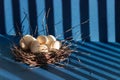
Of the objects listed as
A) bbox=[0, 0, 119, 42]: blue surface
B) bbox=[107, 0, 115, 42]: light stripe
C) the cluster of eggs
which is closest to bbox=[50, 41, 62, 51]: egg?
the cluster of eggs

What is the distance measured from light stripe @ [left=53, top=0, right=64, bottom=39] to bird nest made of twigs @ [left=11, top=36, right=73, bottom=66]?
32 cm

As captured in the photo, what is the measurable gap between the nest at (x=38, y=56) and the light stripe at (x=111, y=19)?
0.45m

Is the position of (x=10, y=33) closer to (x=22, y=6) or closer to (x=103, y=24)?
(x=22, y=6)

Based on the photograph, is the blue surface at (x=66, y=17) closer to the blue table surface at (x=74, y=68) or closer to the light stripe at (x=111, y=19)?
the light stripe at (x=111, y=19)

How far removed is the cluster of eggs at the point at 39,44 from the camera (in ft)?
3.99

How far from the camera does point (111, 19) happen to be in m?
1.66

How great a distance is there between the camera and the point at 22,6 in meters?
1.56

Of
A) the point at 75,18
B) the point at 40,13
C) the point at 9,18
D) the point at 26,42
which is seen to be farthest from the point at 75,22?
the point at 26,42

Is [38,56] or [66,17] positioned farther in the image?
[66,17]

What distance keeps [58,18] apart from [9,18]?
236 mm

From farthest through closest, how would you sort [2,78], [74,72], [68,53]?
[68,53] < [74,72] < [2,78]

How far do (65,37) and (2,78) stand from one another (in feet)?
2.08

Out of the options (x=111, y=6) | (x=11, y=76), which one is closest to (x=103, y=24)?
(x=111, y=6)

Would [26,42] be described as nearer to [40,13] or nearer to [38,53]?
[38,53]
